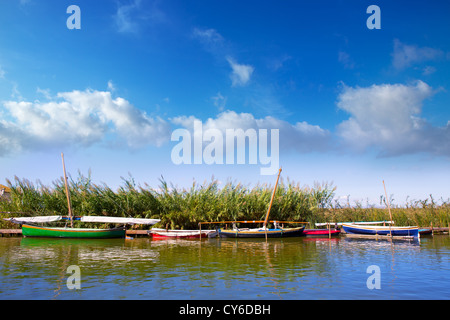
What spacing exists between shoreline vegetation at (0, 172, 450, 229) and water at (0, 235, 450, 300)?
1475 centimetres

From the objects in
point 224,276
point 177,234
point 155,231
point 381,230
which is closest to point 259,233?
point 177,234

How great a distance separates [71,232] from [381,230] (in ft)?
91.6

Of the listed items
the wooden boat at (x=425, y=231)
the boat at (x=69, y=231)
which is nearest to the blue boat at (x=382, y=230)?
the wooden boat at (x=425, y=231)

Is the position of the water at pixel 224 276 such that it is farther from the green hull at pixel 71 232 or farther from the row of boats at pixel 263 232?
the row of boats at pixel 263 232

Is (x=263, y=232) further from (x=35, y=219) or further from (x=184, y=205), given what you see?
(x=35, y=219)

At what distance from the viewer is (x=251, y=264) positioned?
640 inches

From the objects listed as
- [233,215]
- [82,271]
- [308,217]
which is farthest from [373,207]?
[82,271]

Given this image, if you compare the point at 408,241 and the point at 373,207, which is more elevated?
the point at 373,207

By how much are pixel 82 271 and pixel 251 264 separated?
7649 mm

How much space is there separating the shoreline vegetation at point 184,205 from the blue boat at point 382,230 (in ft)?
16.5

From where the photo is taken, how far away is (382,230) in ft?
99.9

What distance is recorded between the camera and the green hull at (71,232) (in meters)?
29.3

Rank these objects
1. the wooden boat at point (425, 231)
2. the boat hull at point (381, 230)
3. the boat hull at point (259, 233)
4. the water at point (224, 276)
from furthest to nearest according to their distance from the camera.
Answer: the wooden boat at point (425, 231) < the boat hull at point (259, 233) < the boat hull at point (381, 230) < the water at point (224, 276)
